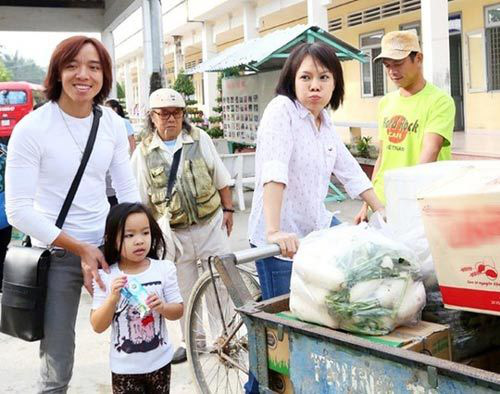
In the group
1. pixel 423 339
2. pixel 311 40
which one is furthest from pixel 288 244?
pixel 311 40

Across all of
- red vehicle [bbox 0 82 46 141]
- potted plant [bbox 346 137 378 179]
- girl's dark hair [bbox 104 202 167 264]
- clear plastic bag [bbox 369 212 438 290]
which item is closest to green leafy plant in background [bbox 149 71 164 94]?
red vehicle [bbox 0 82 46 141]

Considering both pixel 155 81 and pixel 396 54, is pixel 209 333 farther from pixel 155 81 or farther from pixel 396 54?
pixel 155 81

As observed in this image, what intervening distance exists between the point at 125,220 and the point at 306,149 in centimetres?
75

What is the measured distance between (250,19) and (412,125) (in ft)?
53.4

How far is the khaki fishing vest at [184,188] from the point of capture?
151 inches

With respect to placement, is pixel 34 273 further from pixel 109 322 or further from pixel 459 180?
pixel 459 180

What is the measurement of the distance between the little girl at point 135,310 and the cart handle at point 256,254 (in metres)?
0.38

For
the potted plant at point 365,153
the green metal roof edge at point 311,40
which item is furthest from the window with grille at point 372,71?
the green metal roof edge at point 311,40

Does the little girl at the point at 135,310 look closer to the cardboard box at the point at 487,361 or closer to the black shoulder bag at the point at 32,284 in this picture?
the black shoulder bag at the point at 32,284

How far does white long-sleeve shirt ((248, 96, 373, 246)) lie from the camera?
99.7 inches

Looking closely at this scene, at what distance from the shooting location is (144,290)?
2.43 m

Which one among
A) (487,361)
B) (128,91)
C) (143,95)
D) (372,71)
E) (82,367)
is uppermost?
(128,91)

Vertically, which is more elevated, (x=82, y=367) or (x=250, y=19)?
(x=250, y=19)

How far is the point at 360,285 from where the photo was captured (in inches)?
69.8
